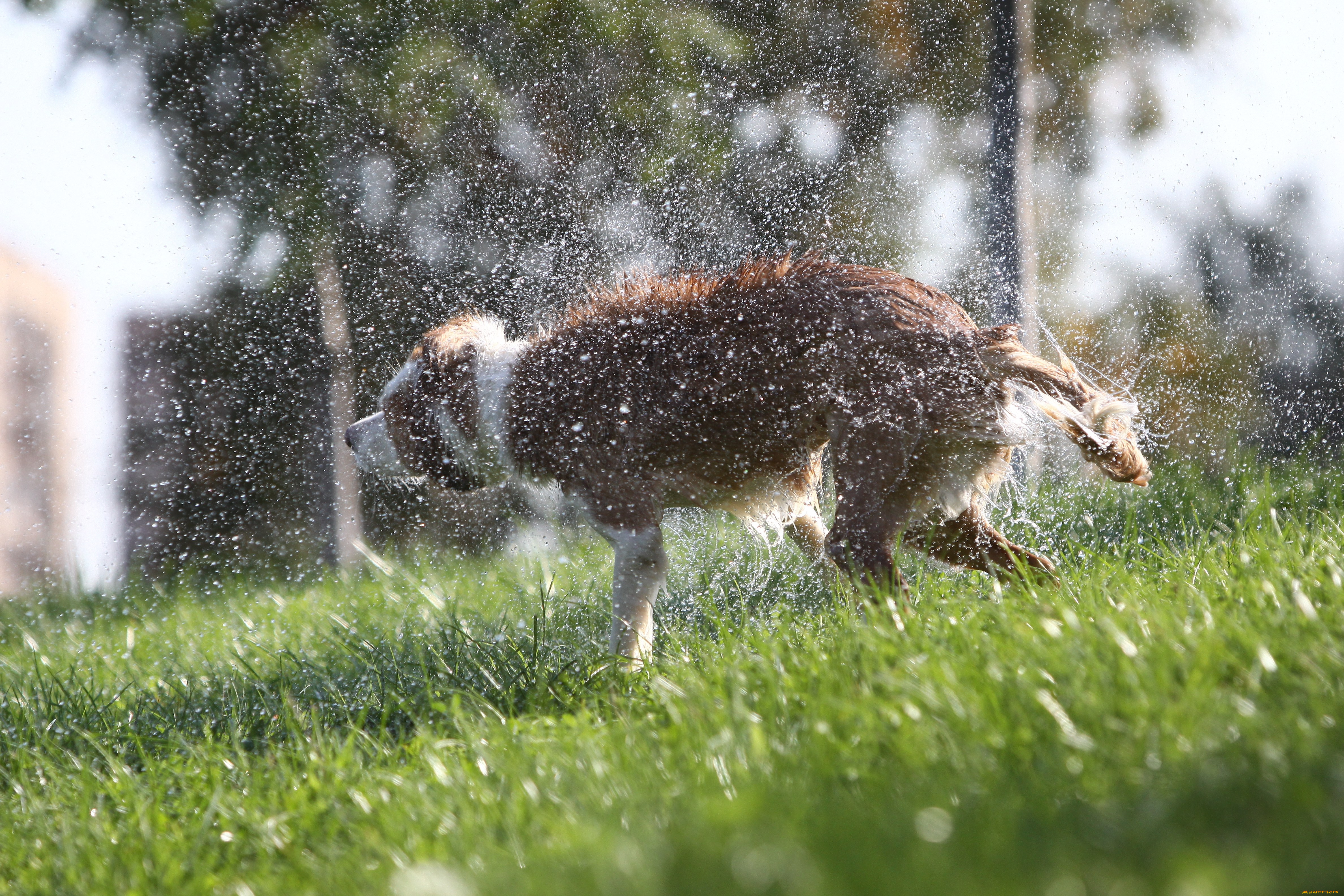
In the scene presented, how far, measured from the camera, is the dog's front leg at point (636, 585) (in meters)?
3.00

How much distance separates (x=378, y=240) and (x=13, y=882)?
6199 mm

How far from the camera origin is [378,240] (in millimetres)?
7371

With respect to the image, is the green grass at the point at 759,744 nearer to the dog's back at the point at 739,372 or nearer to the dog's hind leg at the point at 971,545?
the dog's hind leg at the point at 971,545

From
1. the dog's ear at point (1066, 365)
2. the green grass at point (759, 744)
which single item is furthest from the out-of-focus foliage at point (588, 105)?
the green grass at point (759, 744)

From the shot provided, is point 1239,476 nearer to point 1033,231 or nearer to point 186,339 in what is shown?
point 1033,231

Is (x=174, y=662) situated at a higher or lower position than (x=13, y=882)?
higher

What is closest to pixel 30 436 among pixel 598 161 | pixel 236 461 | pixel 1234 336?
pixel 236 461

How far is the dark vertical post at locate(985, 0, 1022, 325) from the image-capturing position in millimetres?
5754

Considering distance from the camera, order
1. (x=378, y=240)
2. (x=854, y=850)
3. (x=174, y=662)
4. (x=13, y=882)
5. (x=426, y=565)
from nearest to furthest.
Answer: (x=854, y=850)
(x=13, y=882)
(x=174, y=662)
(x=426, y=565)
(x=378, y=240)

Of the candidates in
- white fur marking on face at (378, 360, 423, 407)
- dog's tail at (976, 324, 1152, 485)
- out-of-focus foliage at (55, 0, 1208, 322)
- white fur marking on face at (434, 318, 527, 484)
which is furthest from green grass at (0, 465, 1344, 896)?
out-of-focus foliage at (55, 0, 1208, 322)

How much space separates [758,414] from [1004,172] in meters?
3.80

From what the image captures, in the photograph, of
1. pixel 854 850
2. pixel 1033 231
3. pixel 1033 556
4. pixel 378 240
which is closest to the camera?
pixel 854 850

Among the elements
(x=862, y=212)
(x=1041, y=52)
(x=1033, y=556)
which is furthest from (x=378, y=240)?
(x=1033, y=556)

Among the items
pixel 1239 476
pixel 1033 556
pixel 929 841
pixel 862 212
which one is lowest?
pixel 1239 476
